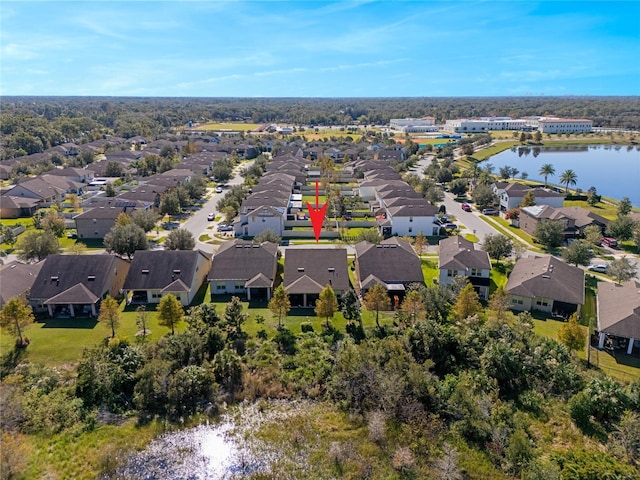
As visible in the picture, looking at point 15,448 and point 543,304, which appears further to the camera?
point 543,304

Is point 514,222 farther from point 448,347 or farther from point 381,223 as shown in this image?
point 448,347

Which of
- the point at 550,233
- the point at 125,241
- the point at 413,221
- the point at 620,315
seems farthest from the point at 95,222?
the point at 620,315

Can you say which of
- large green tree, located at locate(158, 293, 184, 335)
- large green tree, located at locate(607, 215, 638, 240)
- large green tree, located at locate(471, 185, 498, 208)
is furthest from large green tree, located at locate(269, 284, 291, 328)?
large green tree, located at locate(471, 185, 498, 208)

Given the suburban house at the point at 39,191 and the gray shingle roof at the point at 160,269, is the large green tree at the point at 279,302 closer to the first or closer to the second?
the gray shingle roof at the point at 160,269

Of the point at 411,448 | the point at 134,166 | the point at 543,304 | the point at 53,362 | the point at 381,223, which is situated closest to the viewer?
the point at 411,448

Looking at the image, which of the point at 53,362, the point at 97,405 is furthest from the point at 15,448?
the point at 53,362

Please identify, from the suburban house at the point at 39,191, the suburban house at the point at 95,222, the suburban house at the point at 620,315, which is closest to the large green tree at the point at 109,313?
the suburban house at the point at 95,222
